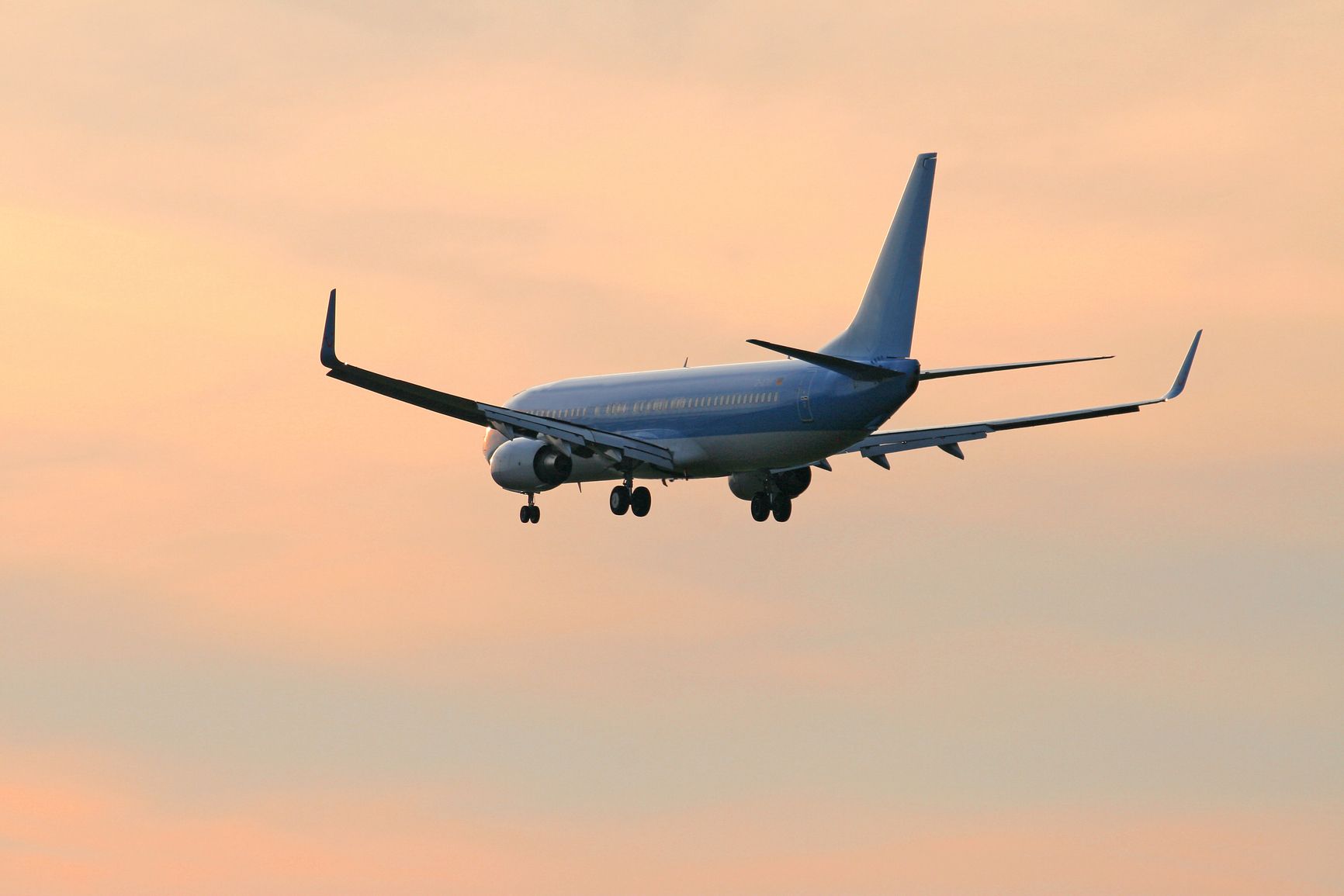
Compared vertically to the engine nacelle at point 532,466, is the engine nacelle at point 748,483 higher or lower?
lower

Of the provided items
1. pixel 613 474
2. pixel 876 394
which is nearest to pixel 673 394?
pixel 613 474

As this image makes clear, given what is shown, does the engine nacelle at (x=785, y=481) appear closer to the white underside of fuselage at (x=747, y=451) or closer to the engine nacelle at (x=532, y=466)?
the white underside of fuselage at (x=747, y=451)

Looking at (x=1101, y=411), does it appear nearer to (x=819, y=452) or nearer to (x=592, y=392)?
(x=819, y=452)

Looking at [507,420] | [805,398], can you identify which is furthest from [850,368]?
[507,420]

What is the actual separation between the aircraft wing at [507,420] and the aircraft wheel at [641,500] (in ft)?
3.93

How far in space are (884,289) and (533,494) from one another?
615 inches

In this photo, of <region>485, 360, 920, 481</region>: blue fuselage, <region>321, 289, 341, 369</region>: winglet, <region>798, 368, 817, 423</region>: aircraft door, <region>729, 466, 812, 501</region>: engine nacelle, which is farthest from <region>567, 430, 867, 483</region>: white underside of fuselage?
<region>321, 289, 341, 369</region>: winglet

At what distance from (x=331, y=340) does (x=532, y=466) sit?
529 inches

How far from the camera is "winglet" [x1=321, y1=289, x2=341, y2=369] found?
75.8 m

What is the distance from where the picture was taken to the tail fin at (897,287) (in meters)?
79.9

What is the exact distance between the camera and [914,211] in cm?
8106

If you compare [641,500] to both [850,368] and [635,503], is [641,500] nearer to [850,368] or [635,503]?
[635,503]

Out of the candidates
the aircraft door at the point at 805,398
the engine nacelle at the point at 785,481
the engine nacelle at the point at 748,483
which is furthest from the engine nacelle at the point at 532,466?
the aircraft door at the point at 805,398

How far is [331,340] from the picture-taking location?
75750mm
